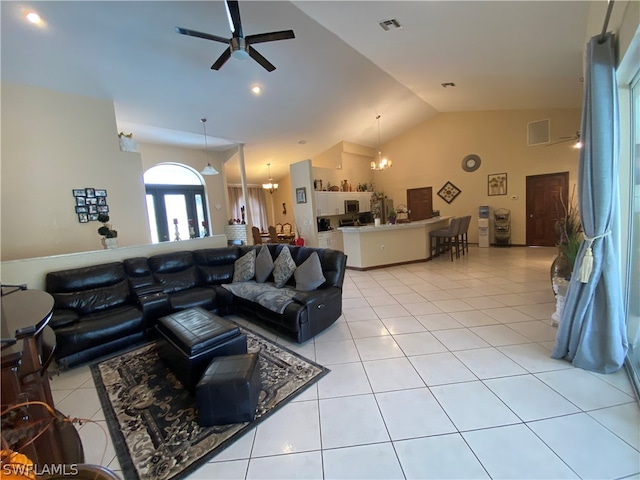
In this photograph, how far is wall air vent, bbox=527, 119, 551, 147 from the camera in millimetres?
7004

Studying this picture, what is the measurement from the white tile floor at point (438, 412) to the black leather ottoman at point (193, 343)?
1.85 ft

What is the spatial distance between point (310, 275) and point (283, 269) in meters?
0.49

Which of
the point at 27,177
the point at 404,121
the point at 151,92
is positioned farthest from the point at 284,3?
the point at 404,121

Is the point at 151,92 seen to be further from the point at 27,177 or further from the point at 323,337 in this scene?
the point at 323,337

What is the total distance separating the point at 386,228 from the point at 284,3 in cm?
425

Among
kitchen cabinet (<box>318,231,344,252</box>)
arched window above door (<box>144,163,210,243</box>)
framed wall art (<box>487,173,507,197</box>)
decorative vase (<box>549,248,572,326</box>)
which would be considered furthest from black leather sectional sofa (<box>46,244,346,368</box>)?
framed wall art (<box>487,173,507,197</box>)

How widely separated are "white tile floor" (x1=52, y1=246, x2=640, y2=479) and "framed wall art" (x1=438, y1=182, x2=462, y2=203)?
5991 millimetres

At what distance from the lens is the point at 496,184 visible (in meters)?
7.85

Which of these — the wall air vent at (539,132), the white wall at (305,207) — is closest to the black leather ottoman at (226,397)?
the white wall at (305,207)

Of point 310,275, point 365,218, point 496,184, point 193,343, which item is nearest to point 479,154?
point 496,184

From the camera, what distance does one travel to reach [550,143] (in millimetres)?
6988

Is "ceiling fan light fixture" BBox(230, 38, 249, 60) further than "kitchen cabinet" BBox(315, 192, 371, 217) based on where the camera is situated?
No

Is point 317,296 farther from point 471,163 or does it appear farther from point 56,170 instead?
point 471,163

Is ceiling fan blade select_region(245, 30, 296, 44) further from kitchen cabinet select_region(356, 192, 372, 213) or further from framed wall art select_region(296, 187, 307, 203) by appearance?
kitchen cabinet select_region(356, 192, 372, 213)
